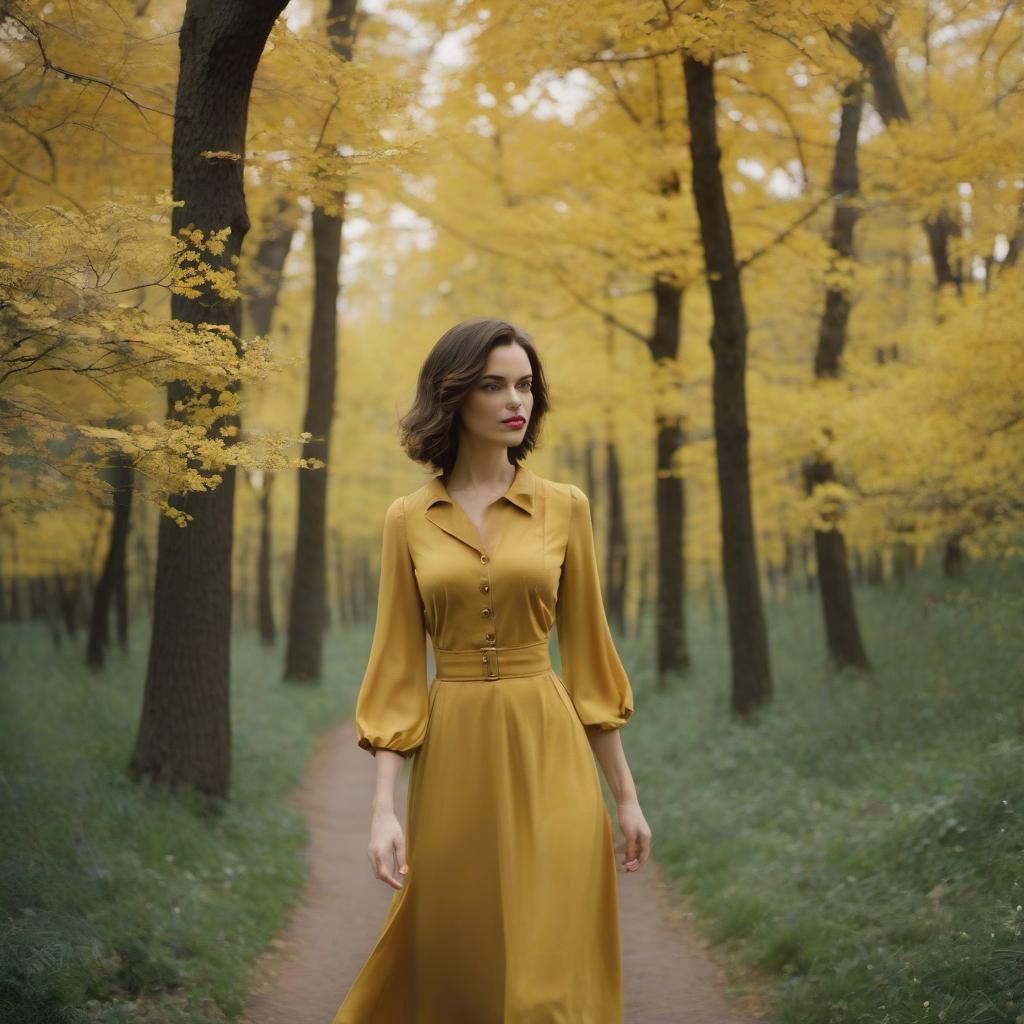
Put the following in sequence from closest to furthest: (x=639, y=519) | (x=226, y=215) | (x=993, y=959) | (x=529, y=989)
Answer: (x=529, y=989), (x=993, y=959), (x=226, y=215), (x=639, y=519)

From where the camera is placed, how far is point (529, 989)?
2424mm

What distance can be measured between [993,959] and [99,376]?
13.3ft

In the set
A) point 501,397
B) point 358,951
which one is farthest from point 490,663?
point 358,951

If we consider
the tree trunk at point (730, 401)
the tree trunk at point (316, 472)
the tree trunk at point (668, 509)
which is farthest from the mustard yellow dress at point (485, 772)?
the tree trunk at point (668, 509)

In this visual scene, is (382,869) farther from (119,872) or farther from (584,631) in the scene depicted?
(119,872)

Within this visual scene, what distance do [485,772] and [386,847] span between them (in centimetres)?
31

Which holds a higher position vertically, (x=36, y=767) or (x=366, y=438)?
(x=366, y=438)

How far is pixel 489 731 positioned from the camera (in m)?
2.65

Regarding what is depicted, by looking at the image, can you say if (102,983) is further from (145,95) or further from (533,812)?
(145,95)

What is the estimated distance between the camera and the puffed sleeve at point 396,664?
2688mm

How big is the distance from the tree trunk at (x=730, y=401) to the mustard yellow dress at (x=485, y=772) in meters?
6.66

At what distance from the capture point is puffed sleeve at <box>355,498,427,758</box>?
269 cm

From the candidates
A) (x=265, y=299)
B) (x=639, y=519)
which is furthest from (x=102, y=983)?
(x=639, y=519)

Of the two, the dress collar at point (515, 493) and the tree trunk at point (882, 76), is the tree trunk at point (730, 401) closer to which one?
the tree trunk at point (882, 76)
